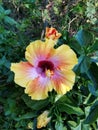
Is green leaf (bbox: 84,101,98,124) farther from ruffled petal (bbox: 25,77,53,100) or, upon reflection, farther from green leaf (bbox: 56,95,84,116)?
ruffled petal (bbox: 25,77,53,100)

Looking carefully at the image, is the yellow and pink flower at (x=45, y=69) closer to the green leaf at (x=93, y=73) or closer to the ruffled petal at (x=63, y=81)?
the ruffled petal at (x=63, y=81)

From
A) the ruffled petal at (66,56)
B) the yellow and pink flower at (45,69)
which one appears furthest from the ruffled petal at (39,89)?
the ruffled petal at (66,56)

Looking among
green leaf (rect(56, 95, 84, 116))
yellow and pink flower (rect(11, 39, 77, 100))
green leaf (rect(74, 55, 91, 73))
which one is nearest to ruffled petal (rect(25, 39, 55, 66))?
yellow and pink flower (rect(11, 39, 77, 100))

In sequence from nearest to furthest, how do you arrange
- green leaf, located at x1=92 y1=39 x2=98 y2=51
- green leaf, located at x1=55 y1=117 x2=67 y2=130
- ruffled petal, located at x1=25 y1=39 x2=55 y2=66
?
ruffled petal, located at x1=25 y1=39 x2=55 y2=66 < green leaf, located at x1=92 y1=39 x2=98 y2=51 < green leaf, located at x1=55 y1=117 x2=67 y2=130

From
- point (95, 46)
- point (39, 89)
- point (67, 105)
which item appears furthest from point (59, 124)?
point (95, 46)

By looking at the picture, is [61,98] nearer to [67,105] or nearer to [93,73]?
[67,105]

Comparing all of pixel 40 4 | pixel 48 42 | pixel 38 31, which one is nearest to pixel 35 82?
pixel 48 42
